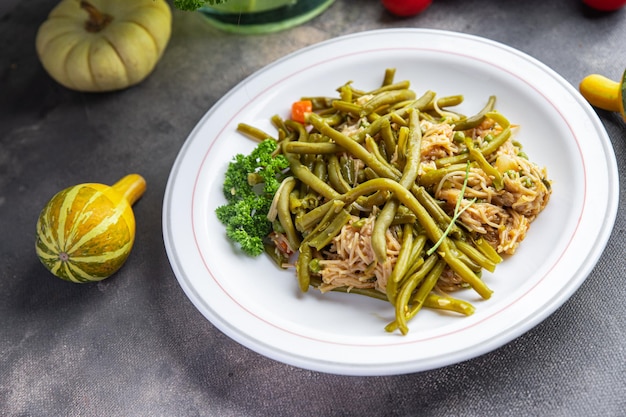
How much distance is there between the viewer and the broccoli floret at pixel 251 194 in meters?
3.98

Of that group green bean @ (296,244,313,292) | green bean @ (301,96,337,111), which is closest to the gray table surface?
green bean @ (296,244,313,292)

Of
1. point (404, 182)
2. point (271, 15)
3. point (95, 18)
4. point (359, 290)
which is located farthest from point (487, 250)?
point (95, 18)

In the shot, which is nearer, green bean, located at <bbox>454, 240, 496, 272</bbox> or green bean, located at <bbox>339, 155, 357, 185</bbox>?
green bean, located at <bbox>454, 240, 496, 272</bbox>

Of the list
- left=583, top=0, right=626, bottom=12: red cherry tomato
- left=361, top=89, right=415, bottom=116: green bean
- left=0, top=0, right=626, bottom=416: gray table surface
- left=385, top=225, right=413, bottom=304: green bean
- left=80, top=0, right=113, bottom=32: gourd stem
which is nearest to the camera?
left=385, top=225, right=413, bottom=304: green bean

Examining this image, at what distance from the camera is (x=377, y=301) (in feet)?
12.1

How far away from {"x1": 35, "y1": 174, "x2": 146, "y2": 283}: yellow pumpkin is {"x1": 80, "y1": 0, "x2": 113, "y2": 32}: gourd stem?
1.74 metres

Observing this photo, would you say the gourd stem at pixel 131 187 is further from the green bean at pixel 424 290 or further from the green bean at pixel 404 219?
the green bean at pixel 424 290

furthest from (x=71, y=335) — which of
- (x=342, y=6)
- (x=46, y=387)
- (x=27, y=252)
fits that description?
(x=342, y=6)

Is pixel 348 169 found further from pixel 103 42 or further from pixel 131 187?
pixel 103 42

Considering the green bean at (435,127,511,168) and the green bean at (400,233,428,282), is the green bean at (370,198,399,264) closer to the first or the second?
the green bean at (400,233,428,282)

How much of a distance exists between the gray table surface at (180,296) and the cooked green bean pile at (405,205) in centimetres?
51

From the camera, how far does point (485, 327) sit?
125 inches

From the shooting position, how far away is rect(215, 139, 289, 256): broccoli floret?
3977mm

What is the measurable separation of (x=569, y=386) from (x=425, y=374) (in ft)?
2.42
